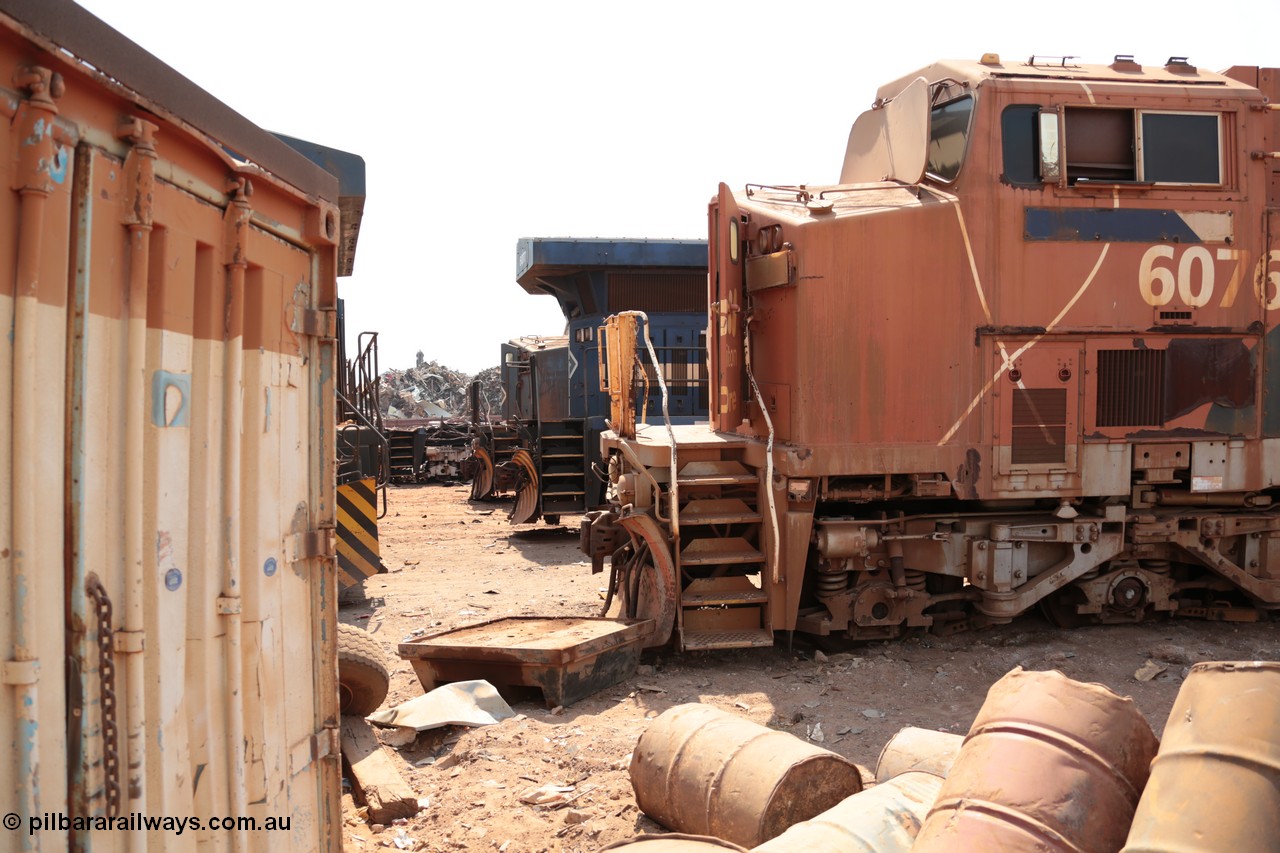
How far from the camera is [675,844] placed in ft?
11.8

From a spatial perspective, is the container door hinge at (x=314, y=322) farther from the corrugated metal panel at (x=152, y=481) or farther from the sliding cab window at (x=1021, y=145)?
the sliding cab window at (x=1021, y=145)

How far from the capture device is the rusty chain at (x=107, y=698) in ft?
7.46

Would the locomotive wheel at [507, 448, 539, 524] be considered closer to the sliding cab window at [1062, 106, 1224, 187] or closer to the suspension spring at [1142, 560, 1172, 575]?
the suspension spring at [1142, 560, 1172, 575]

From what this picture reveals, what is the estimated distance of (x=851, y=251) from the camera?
730 cm

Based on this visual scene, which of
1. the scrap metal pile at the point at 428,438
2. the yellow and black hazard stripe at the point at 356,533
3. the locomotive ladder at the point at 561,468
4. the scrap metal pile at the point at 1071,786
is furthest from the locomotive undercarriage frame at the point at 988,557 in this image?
the scrap metal pile at the point at 428,438

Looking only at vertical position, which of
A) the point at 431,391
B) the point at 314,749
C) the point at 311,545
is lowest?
the point at 314,749

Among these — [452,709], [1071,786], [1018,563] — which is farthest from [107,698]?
[1018,563]

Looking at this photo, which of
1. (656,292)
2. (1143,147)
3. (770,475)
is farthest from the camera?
(656,292)

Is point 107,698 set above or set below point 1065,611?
above

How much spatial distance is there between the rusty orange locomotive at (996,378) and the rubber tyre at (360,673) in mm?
2186

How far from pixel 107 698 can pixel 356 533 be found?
25.9ft

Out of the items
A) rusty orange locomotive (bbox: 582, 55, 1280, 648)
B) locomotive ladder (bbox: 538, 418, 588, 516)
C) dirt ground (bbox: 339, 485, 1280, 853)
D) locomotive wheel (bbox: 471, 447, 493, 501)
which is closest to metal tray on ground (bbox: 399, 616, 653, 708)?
dirt ground (bbox: 339, 485, 1280, 853)

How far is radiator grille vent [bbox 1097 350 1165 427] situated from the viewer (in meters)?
7.65

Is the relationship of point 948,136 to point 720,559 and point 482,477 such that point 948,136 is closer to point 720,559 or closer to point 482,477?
point 720,559
